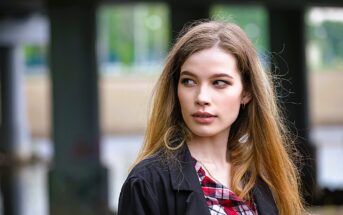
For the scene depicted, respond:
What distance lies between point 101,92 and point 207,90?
57.5 ft

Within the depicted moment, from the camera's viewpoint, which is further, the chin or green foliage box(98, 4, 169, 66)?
green foliage box(98, 4, 169, 66)

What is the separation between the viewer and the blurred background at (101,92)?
15609mm

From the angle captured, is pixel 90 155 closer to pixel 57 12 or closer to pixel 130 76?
pixel 57 12

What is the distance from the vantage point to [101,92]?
784 inches

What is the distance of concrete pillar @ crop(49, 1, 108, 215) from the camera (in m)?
15.5

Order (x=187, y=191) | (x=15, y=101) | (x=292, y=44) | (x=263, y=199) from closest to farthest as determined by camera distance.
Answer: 1. (x=187, y=191)
2. (x=263, y=199)
3. (x=292, y=44)
4. (x=15, y=101)

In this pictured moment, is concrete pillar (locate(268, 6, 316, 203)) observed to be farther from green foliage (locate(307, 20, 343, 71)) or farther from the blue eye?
green foliage (locate(307, 20, 343, 71))

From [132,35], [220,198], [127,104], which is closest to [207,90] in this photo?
[220,198]

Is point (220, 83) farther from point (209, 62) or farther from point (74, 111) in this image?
point (74, 111)

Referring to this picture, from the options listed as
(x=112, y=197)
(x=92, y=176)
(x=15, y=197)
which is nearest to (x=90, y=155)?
(x=92, y=176)

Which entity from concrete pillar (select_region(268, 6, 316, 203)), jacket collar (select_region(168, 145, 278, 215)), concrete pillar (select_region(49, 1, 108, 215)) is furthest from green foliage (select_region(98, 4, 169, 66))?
jacket collar (select_region(168, 145, 278, 215))

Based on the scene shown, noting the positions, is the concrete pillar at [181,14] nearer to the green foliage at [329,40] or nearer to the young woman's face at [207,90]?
the young woman's face at [207,90]

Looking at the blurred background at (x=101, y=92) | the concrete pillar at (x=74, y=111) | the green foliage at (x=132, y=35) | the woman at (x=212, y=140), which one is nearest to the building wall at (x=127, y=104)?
the blurred background at (x=101, y=92)

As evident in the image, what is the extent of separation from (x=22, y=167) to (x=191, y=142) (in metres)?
28.4
